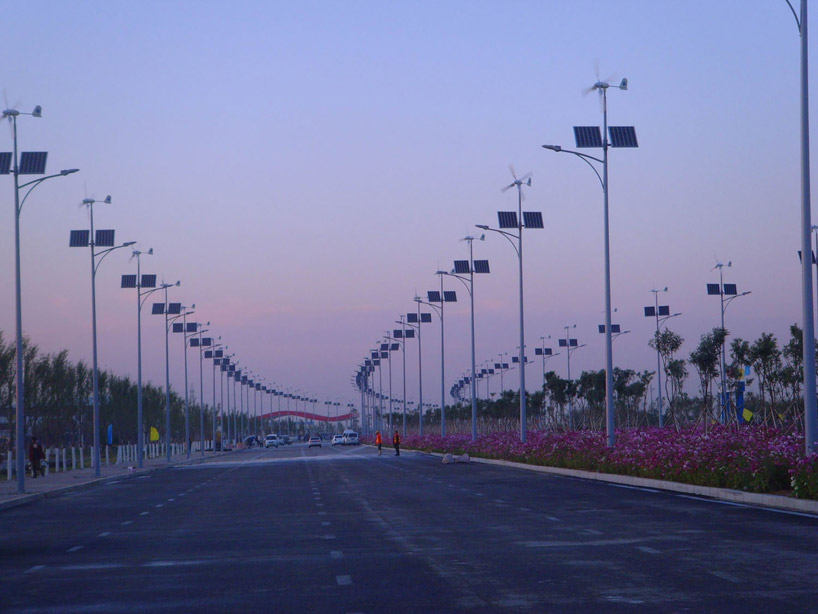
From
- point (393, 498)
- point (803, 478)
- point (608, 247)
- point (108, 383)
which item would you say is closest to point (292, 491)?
point (393, 498)

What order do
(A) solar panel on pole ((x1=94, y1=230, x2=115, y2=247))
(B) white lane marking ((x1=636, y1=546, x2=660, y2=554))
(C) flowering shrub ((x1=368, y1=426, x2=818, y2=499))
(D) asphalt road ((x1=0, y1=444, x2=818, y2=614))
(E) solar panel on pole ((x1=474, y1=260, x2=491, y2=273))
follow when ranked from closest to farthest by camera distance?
(D) asphalt road ((x1=0, y1=444, x2=818, y2=614)) < (B) white lane marking ((x1=636, y1=546, x2=660, y2=554)) < (C) flowering shrub ((x1=368, y1=426, x2=818, y2=499)) < (A) solar panel on pole ((x1=94, y1=230, x2=115, y2=247)) < (E) solar panel on pole ((x1=474, y1=260, x2=491, y2=273))

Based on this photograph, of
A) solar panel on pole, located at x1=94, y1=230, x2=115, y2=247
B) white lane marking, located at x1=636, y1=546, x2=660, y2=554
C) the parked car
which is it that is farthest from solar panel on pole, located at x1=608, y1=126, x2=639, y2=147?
the parked car

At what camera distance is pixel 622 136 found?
45375mm

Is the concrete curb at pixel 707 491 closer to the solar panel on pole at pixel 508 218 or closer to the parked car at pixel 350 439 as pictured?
the solar panel on pole at pixel 508 218

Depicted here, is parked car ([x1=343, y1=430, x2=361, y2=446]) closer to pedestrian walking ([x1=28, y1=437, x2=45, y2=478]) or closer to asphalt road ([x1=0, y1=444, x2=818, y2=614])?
pedestrian walking ([x1=28, y1=437, x2=45, y2=478])

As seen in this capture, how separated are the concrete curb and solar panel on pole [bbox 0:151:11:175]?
21535 millimetres

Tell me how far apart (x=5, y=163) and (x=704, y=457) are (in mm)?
24747

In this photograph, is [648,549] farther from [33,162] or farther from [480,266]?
[480,266]

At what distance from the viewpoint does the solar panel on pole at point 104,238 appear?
56000 mm

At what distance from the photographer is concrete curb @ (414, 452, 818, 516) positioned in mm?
24000

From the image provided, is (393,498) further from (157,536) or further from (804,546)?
(804,546)

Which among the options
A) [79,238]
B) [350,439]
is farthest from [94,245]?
[350,439]

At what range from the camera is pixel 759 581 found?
13.4 meters

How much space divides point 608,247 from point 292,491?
48.0 ft
